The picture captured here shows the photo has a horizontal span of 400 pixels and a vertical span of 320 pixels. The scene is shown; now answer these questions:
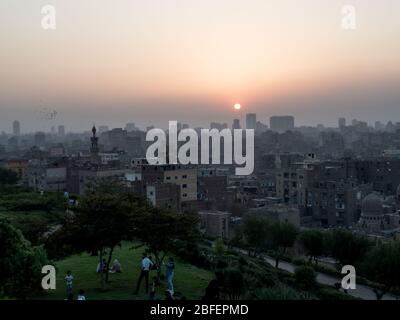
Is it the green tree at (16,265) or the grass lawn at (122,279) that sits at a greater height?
the green tree at (16,265)

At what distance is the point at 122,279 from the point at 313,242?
1047cm

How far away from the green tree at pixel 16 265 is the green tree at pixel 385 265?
8.74 m

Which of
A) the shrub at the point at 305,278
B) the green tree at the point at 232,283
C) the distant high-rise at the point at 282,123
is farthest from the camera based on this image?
the distant high-rise at the point at 282,123

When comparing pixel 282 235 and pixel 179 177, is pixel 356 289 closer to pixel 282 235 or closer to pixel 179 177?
pixel 282 235

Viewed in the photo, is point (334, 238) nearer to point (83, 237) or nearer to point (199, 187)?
point (83, 237)

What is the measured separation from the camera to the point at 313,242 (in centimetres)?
1745

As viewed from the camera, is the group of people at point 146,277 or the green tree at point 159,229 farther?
the green tree at point 159,229

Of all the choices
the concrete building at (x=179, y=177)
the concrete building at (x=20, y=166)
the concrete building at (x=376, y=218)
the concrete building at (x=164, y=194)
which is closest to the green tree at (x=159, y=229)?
the concrete building at (x=164, y=194)

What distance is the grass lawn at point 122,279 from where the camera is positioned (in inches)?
282

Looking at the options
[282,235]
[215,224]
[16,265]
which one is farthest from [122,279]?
[215,224]

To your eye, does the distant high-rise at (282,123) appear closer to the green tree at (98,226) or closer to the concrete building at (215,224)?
the concrete building at (215,224)

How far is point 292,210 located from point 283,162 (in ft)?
82.9

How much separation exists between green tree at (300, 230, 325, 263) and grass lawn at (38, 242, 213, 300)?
25.4 feet
